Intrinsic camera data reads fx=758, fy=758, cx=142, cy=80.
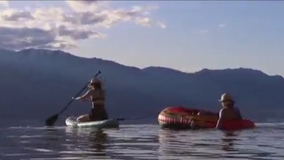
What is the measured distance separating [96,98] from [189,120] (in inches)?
177

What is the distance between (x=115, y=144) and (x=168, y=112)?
43.3 ft

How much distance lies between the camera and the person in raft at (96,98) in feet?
107

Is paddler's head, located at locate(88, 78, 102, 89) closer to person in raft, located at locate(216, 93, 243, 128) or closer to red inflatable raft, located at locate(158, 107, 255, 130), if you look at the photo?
red inflatable raft, located at locate(158, 107, 255, 130)

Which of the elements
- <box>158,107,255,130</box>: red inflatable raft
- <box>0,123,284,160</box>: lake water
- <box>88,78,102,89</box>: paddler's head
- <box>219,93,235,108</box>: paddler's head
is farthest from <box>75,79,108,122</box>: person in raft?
<box>0,123,284,160</box>: lake water

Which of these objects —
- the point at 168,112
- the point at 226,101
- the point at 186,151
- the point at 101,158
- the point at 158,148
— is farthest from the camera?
the point at 168,112

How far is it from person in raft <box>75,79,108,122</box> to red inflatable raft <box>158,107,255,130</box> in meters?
2.65

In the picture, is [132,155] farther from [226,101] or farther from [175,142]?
[226,101]

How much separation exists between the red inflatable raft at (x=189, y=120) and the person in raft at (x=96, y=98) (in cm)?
265

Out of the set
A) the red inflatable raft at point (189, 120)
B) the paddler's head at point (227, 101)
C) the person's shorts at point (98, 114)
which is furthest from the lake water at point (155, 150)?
the person's shorts at point (98, 114)

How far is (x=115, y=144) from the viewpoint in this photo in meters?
19.3

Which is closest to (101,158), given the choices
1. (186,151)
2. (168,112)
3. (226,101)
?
(186,151)

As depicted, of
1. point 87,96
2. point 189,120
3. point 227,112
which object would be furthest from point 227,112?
point 87,96

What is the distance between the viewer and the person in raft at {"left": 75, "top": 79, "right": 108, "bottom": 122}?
107 ft

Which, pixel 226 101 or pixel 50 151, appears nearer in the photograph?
pixel 50 151
